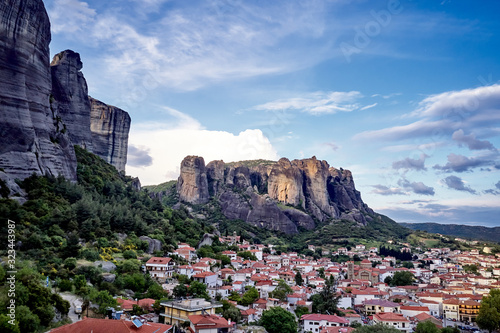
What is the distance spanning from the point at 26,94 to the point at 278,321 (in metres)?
A: 43.3

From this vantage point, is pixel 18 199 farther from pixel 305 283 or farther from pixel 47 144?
pixel 305 283

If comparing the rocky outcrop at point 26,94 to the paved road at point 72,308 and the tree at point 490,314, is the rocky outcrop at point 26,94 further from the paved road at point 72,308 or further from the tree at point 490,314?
the tree at point 490,314

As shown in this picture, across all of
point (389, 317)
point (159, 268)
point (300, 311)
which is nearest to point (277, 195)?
point (300, 311)

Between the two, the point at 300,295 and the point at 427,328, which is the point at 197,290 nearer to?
the point at 300,295

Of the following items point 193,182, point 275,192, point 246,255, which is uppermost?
point 193,182

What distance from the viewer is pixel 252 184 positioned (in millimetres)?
163375

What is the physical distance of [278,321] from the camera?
37750 millimetres

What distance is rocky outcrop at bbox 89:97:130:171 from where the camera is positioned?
315 ft

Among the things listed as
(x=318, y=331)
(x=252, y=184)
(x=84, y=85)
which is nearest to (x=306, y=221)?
(x=252, y=184)

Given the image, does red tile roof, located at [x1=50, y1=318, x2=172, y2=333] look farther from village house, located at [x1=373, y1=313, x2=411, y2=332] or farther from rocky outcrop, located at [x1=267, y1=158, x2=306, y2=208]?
rocky outcrop, located at [x1=267, y1=158, x2=306, y2=208]

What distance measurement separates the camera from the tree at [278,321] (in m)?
37.4

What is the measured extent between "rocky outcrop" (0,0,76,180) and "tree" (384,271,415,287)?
5888cm

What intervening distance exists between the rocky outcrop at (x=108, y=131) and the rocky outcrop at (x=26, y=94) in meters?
38.4

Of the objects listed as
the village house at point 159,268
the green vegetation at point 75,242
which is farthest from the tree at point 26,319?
the village house at point 159,268
